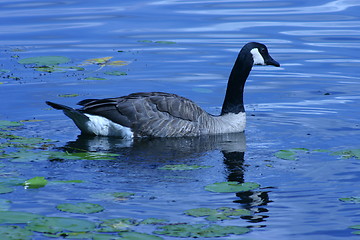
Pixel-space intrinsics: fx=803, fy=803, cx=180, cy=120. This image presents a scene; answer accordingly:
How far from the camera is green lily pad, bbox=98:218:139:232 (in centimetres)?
909

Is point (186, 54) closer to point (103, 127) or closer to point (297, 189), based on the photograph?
point (103, 127)

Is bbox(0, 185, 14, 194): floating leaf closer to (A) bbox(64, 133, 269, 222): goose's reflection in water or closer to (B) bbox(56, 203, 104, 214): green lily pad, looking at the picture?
(B) bbox(56, 203, 104, 214): green lily pad

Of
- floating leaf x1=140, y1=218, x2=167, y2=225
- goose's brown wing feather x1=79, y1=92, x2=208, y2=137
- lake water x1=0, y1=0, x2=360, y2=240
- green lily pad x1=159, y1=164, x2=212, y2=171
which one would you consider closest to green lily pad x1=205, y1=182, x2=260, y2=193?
lake water x1=0, y1=0, x2=360, y2=240

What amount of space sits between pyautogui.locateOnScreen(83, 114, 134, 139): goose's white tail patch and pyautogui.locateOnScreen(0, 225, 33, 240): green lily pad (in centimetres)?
564

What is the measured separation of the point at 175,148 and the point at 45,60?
23.4 feet

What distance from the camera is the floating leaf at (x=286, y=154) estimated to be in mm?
12766

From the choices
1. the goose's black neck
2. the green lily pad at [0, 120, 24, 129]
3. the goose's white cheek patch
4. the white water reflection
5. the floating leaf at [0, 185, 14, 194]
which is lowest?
the floating leaf at [0, 185, 14, 194]

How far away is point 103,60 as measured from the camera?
2014cm

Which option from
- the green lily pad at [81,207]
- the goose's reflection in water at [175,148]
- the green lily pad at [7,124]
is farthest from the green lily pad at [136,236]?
the green lily pad at [7,124]

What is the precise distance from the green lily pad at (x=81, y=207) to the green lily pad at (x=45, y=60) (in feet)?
32.9

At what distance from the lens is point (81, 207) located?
9852mm

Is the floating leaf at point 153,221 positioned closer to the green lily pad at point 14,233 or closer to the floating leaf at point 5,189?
the green lily pad at point 14,233

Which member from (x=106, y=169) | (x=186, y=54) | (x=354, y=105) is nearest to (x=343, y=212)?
(x=106, y=169)

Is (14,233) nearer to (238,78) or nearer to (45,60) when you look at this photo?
(238,78)
